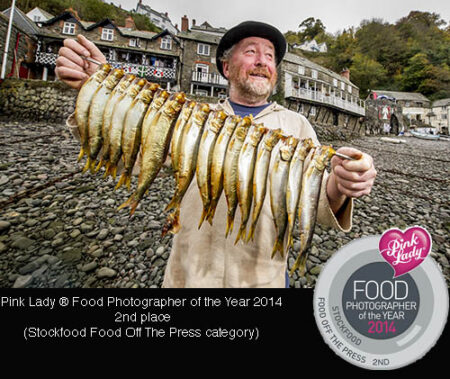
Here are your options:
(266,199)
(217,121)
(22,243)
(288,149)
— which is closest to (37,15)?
(22,243)

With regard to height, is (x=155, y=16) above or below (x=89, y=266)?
above

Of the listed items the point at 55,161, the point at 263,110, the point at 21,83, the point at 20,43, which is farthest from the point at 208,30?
the point at 263,110

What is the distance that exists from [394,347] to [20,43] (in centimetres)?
3682

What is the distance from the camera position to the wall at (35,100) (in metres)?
16.7

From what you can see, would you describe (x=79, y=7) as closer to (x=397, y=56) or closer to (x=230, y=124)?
(x=230, y=124)

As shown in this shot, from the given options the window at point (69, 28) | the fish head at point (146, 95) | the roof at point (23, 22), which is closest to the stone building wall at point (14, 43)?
the roof at point (23, 22)

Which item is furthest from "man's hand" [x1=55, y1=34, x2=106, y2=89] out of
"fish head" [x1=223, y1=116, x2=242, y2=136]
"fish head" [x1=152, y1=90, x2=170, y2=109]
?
"fish head" [x1=223, y1=116, x2=242, y2=136]

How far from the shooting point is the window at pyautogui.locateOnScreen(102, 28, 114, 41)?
31.4 m

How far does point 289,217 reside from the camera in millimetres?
1685

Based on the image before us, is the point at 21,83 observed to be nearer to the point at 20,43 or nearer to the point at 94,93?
the point at 20,43

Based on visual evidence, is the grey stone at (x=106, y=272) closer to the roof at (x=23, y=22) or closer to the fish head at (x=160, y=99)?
the fish head at (x=160, y=99)

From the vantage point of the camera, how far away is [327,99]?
37750mm

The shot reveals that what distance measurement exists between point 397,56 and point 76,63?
329ft

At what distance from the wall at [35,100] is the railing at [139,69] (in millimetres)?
11218
